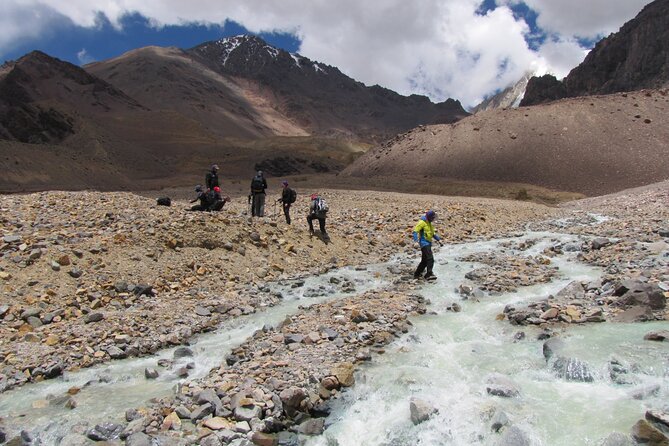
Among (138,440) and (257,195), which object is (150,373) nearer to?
(138,440)

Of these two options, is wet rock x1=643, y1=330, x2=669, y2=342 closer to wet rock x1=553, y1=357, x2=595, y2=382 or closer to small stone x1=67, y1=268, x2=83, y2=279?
wet rock x1=553, y1=357, x2=595, y2=382

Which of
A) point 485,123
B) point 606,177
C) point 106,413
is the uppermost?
point 485,123

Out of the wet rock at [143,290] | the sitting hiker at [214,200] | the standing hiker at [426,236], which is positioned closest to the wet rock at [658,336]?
the standing hiker at [426,236]

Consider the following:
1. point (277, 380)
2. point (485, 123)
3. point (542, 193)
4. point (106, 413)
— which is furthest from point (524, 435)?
point (485, 123)

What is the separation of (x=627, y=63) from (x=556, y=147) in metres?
81.8

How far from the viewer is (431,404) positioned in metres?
7.43

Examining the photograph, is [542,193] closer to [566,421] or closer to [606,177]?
[606,177]

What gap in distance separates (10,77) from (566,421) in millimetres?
104846

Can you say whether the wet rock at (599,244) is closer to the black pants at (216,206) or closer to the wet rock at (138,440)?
the black pants at (216,206)

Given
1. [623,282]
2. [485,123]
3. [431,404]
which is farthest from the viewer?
[485,123]

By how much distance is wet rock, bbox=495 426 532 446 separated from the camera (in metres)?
6.42

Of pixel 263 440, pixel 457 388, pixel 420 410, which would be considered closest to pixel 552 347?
pixel 457 388

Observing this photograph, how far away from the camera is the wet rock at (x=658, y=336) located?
8.77 meters

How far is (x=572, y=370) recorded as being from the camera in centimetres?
817
